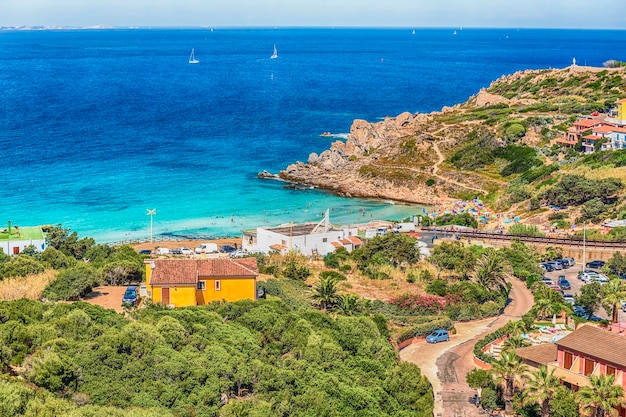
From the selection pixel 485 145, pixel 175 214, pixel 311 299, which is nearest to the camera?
pixel 311 299

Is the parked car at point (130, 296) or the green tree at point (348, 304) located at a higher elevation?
the parked car at point (130, 296)

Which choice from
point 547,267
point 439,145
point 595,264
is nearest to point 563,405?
point 547,267

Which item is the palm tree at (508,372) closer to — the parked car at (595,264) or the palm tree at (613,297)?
the palm tree at (613,297)

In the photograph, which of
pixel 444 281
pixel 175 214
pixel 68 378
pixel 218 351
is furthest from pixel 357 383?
pixel 175 214

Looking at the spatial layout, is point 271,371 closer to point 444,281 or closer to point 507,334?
point 507,334

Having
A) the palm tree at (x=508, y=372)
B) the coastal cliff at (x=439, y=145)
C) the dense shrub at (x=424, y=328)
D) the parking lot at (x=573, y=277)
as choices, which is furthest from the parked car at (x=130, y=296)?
the coastal cliff at (x=439, y=145)

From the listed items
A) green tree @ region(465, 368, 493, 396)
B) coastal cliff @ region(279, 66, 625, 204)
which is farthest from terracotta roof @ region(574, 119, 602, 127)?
green tree @ region(465, 368, 493, 396)

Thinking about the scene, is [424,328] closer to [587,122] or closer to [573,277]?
[573,277]
